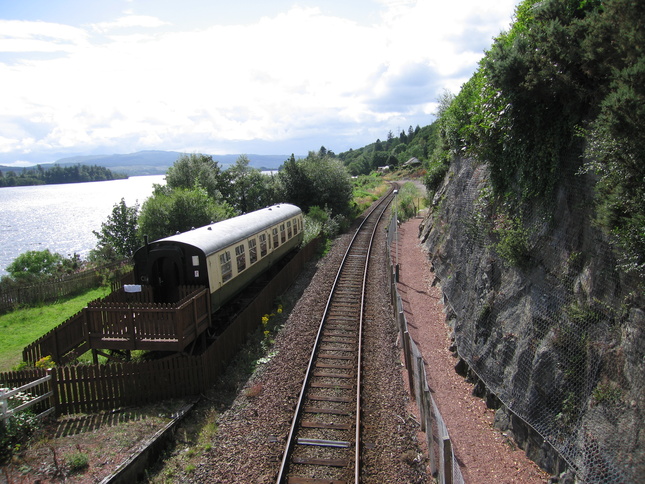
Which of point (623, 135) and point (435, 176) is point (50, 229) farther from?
point (623, 135)

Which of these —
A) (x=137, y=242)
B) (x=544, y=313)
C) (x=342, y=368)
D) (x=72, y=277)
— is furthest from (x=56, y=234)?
(x=544, y=313)

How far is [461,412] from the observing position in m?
9.46

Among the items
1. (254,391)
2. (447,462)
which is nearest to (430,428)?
(447,462)

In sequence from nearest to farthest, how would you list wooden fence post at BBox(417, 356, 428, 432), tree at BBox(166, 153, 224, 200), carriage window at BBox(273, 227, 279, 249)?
wooden fence post at BBox(417, 356, 428, 432)
carriage window at BBox(273, 227, 279, 249)
tree at BBox(166, 153, 224, 200)

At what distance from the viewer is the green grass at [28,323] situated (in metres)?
15.1

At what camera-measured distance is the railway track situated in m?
7.54

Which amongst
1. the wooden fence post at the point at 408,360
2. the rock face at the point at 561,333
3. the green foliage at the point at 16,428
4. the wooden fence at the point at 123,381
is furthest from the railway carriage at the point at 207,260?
the rock face at the point at 561,333

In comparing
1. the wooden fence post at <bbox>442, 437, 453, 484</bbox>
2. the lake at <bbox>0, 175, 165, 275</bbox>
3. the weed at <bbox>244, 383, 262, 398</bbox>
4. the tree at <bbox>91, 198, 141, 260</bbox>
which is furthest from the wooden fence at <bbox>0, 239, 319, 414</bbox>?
the lake at <bbox>0, 175, 165, 275</bbox>

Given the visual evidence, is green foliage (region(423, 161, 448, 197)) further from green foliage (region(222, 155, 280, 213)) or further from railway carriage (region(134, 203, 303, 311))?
green foliage (region(222, 155, 280, 213))

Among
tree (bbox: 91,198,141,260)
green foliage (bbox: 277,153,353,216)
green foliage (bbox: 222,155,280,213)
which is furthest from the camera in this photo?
green foliage (bbox: 222,155,280,213)

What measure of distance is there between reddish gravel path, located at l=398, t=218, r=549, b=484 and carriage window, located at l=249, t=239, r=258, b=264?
6.24 metres

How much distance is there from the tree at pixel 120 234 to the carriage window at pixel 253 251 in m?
18.3

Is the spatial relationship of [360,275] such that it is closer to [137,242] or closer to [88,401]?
[88,401]

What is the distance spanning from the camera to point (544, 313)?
8641 millimetres
